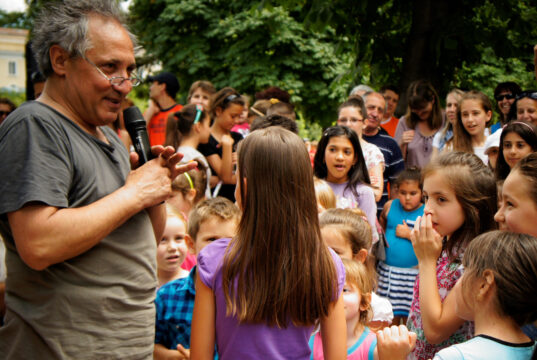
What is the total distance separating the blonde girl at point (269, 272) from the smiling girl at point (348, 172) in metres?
2.36

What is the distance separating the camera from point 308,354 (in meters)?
1.93

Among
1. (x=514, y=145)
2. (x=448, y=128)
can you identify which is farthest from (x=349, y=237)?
(x=448, y=128)

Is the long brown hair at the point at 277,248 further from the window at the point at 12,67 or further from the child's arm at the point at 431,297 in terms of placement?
the window at the point at 12,67

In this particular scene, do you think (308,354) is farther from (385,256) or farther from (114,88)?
(385,256)

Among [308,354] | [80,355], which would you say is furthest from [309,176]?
[80,355]

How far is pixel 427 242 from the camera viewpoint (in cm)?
232

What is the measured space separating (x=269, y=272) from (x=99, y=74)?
0.97 meters

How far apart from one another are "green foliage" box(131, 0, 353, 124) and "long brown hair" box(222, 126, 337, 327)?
35.0ft

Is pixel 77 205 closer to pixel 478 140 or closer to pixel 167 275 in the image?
pixel 167 275

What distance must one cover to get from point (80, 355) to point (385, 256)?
10.1ft

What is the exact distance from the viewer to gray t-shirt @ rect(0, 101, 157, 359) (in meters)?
1.68

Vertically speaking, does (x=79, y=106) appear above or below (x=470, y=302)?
above

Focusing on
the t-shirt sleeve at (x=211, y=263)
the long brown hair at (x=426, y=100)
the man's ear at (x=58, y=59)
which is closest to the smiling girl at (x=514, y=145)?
the long brown hair at (x=426, y=100)

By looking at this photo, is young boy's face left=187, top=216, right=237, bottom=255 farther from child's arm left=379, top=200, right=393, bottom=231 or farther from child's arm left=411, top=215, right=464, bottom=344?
child's arm left=379, top=200, right=393, bottom=231
